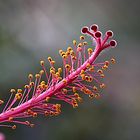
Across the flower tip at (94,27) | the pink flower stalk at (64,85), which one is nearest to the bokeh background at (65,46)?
the pink flower stalk at (64,85)

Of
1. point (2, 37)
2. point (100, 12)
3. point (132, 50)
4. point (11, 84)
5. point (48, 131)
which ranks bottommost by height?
point (48, 131)

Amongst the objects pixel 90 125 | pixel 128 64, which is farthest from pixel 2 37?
pixel 128 64

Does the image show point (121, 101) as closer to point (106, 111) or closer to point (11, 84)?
point (106, 111)

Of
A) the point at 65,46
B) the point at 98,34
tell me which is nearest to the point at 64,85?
the point at 98,34

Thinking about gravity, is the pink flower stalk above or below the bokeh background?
below

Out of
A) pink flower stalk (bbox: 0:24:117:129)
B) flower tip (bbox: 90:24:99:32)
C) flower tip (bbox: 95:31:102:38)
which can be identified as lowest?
pink flower stalk (bbox: 0:24:117:129)

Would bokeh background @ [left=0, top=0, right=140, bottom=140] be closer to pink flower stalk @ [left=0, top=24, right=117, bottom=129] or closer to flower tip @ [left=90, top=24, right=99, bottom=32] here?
pink flower stalk @ [left=0, top=24, right=117, bottom=129]

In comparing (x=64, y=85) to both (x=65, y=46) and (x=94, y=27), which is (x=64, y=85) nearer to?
(x=94, y=27)

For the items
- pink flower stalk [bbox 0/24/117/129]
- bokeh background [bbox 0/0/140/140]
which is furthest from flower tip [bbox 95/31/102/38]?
bokeh background [bbox 0/0/140/140]
